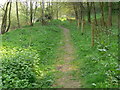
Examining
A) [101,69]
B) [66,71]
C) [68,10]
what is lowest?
[66,71]

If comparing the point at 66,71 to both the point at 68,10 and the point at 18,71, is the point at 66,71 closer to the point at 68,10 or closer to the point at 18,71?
the point at 18,71

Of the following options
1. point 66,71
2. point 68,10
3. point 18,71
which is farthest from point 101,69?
point 68,10

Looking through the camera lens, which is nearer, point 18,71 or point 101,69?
point 18,71

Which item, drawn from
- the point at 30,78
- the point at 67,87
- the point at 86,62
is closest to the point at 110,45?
the point at 86,62

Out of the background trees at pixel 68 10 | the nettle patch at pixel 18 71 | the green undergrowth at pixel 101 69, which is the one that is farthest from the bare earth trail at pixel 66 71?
the background trees at pixel 68 10

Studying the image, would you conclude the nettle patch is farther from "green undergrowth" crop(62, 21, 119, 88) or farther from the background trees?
the background trees

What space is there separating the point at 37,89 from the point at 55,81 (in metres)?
1.16

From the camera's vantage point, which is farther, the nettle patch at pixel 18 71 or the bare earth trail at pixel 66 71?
the bare earth trail at pixel 66 71

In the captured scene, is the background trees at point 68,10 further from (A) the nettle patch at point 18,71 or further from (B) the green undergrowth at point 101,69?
(A) the nettle patch at point 18,71

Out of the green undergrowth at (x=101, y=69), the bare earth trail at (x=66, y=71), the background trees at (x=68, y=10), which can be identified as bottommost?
the bare earth trail at (x=66, y=71)

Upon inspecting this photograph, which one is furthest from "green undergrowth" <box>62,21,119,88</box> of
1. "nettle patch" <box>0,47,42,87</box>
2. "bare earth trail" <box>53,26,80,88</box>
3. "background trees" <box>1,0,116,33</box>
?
"background trees" <box>1,0,116,33</box>

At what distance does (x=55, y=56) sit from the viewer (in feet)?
38.0

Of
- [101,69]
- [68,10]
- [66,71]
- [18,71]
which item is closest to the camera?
[18,71]

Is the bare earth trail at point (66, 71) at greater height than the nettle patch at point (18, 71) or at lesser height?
lesser
